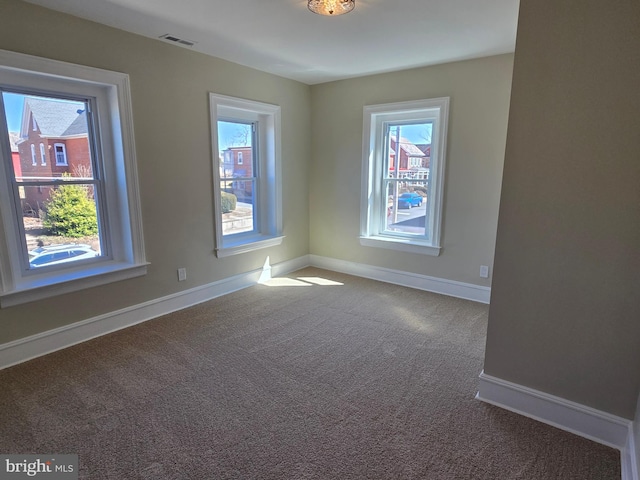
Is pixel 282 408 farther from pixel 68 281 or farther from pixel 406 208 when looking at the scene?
pixel 406 208

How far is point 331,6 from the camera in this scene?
7.57 ft

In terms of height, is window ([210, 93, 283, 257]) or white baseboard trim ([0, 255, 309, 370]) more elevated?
window ([210, 93, 283, 257])

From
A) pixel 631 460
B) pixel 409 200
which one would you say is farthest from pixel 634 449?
pixel 409 200

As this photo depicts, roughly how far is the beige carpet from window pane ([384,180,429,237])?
1350mm

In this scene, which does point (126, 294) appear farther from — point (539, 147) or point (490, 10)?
point (490, 10)

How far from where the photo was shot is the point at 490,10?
2.41 metres

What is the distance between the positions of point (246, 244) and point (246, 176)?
0.85m

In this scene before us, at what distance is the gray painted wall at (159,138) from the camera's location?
8.20 feet

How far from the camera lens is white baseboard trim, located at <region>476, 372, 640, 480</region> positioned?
1.78 metres

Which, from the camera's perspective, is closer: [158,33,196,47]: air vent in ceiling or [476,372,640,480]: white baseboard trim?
[476,372,640,480]: white baseboard trim

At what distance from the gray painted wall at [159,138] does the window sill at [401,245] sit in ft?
5.02

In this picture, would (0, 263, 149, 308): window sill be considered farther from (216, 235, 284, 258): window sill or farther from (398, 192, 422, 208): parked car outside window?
(398, 192, 422, 208): parked car outside window

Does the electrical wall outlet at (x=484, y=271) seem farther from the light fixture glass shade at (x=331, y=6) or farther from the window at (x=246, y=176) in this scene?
the light fixture glass shade at (x=331, y=6)

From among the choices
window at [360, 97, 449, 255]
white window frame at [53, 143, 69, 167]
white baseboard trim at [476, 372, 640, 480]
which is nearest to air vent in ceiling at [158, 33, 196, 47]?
white window frame at [53, 143, 69, 167]
